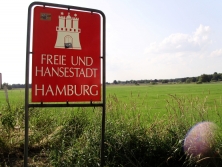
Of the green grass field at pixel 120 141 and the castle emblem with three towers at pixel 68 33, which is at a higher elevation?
the castle emblem with three towers at pixel 68 33

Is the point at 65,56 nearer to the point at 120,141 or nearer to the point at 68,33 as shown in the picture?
the point at 68,33

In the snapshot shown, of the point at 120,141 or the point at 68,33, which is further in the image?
the point at 120,141

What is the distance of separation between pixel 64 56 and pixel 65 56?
13 millimetres

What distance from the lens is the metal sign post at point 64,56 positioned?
319 cm

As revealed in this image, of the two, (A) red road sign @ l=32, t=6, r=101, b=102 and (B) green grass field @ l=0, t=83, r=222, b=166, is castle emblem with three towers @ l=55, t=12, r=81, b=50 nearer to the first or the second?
(A) red road sign @ l=32, t=6, r=101, b=102

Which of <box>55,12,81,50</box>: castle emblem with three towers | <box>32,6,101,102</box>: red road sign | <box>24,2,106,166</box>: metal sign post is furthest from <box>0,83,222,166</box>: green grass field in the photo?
<box>55,12,81,50</box>: castle emblem with three towers

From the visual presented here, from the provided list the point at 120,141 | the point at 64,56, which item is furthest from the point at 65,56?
A: the point at 120,141

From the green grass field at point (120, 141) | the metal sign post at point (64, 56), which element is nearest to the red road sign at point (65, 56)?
the metal sign post at point (64, 56)

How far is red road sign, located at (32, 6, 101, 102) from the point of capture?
10.5 ft

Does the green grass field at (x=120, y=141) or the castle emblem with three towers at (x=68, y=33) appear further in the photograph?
the green grass field at (x=120, y=141)

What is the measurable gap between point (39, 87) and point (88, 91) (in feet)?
2.00

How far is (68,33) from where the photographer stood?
3.32 metres

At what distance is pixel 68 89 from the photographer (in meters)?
3.32

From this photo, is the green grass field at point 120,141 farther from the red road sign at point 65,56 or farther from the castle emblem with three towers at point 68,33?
the castle emblem with three towers at point 68,33
